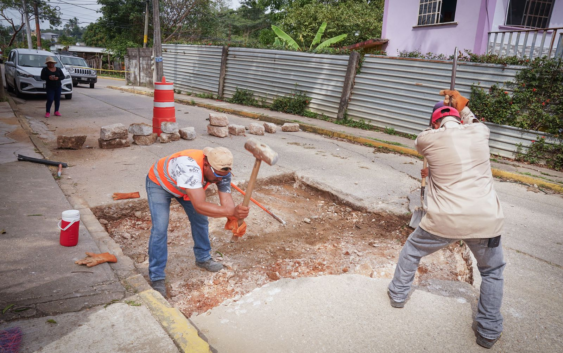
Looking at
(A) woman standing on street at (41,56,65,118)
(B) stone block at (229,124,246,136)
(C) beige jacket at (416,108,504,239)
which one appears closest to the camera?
(C) beige jacket at (416,108,504,239)

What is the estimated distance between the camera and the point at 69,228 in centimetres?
336

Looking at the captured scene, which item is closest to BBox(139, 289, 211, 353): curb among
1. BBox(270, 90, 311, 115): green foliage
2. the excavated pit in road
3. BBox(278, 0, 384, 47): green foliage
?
the excavated pit in road

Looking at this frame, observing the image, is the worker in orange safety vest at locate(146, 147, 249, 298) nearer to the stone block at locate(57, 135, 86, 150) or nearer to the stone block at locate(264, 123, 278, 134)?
the stone block at locate(57, 135, 86, 150)

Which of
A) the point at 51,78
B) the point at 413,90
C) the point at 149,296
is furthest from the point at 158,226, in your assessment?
the point at 51,78

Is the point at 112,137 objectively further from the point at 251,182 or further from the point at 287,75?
the point at 287,75

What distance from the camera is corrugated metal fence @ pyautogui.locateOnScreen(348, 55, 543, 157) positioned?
8.44 metres

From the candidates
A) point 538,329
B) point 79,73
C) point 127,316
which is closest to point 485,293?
point 538,329

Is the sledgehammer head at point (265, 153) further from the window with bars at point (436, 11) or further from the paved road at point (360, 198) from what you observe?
the window with bars at point (436, 11)

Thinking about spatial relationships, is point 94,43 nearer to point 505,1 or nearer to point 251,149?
point 505,1

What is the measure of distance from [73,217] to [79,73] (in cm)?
1971

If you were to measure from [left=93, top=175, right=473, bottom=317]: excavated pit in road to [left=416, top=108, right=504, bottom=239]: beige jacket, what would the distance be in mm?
1086

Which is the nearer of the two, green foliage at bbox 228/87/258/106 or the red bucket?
the red bucket

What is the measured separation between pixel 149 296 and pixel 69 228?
1172 mm

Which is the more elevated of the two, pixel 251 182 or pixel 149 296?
pixel 251 182
